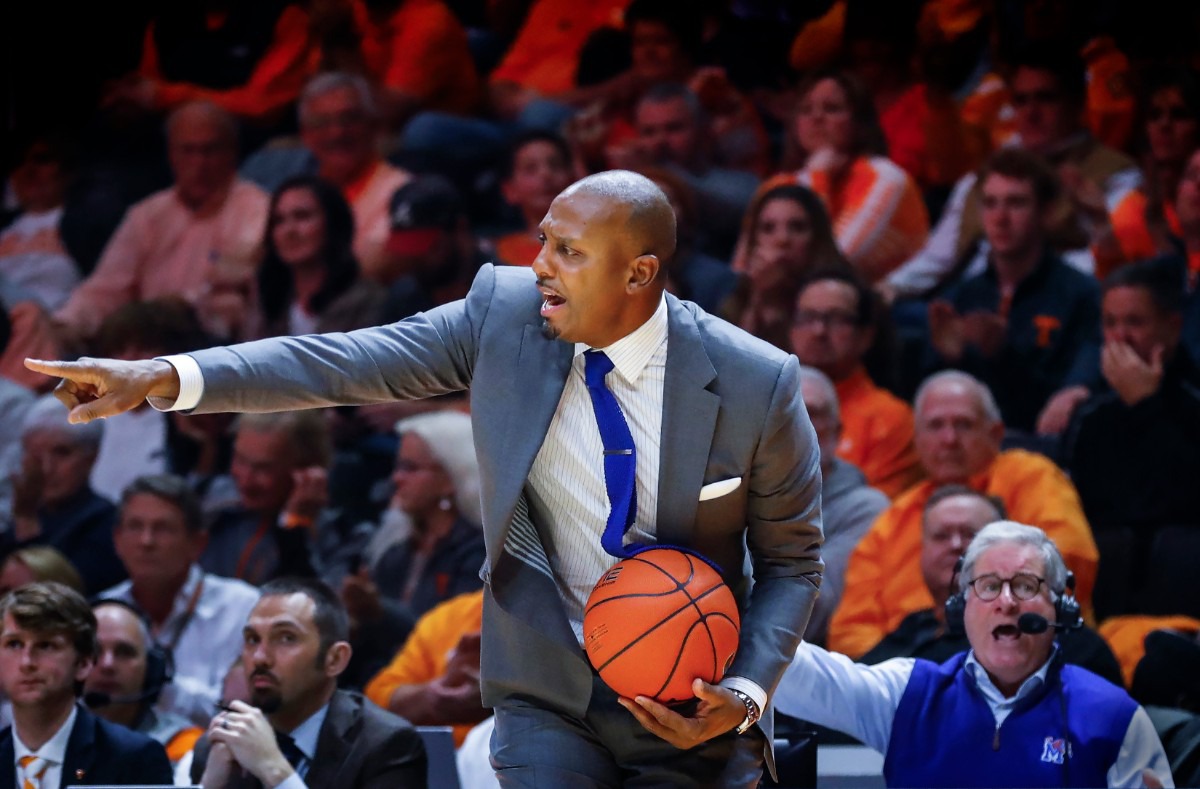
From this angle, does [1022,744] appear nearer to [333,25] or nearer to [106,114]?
[333,25]

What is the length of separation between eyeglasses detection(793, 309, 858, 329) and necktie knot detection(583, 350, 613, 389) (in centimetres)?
424

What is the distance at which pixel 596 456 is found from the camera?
2.57m

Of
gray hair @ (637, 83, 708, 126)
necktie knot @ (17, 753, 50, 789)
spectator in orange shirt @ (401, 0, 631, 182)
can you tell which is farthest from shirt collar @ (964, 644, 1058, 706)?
spectator in orange shirt @ (401, 0, 631, 182)

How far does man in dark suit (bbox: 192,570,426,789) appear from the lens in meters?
3.86

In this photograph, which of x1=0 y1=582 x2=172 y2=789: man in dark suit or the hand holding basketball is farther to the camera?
x1=0 y1=582 x2=172 y2=789: man in dark suit

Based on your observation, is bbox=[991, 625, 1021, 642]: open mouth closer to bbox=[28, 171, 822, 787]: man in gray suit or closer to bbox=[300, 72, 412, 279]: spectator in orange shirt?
bbox=[28, 171, 822, 787]: man in gray suit

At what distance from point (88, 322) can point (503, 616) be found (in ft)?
17.7

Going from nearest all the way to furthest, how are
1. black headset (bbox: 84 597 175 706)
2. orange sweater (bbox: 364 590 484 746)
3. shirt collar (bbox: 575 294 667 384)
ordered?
shirt collar (bbox: 575 294 667 384)
black headset (bbox: 84 597 175 706)
orange sweater (bbox: 364 590 484 746)

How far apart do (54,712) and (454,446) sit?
2.62 m

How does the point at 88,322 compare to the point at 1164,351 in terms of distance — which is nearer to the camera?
the point at 1164,351

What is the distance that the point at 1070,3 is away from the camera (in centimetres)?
713

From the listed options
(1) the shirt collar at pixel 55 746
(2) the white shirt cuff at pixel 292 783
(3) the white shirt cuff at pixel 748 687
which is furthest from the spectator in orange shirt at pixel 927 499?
(3) the white shirt cuff at pixel 748 687

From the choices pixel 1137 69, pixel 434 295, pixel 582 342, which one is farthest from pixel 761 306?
pixel 582 342

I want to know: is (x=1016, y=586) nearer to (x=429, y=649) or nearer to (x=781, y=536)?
(x=781, y=536)
